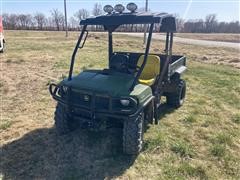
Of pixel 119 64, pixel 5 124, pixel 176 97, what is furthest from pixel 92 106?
pixel 176 97

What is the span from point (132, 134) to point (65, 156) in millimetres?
1061

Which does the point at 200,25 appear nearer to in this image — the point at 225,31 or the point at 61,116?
the point at 225,31

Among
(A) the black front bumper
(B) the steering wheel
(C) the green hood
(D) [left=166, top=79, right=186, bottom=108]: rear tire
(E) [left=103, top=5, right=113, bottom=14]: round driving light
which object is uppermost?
(E) [left=103, top=5, right=113, bottom=14]: round driving light

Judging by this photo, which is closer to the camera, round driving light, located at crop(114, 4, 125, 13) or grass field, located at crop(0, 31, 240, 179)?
grass field, located at crop(0, 31, 240, 179)

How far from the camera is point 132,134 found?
3506mm

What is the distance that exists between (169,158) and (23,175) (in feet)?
6.62

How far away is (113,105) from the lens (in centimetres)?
345

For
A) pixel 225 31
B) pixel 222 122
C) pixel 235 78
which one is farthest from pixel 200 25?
pixel 222 122

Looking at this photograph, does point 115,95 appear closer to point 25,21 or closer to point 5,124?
point 5,124

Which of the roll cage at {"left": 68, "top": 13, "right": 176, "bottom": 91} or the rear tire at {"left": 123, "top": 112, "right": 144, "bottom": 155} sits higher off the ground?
the roll cage at {"left": 68, "top": 13, "right": 176, "bottom": 91}

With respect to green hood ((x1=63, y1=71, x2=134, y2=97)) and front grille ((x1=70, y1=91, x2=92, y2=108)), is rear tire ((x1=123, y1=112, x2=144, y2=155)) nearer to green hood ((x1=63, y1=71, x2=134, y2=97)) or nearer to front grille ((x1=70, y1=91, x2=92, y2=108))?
green hood ((x1=63, y1=71, x2=134, y2=97))

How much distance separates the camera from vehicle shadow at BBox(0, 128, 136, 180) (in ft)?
11.1

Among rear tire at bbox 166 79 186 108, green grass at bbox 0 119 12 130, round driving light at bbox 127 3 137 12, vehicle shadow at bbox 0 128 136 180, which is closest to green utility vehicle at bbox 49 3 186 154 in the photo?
round driving light at bbox 127 3 137 12

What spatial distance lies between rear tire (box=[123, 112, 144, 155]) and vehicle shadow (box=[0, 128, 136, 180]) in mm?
199
